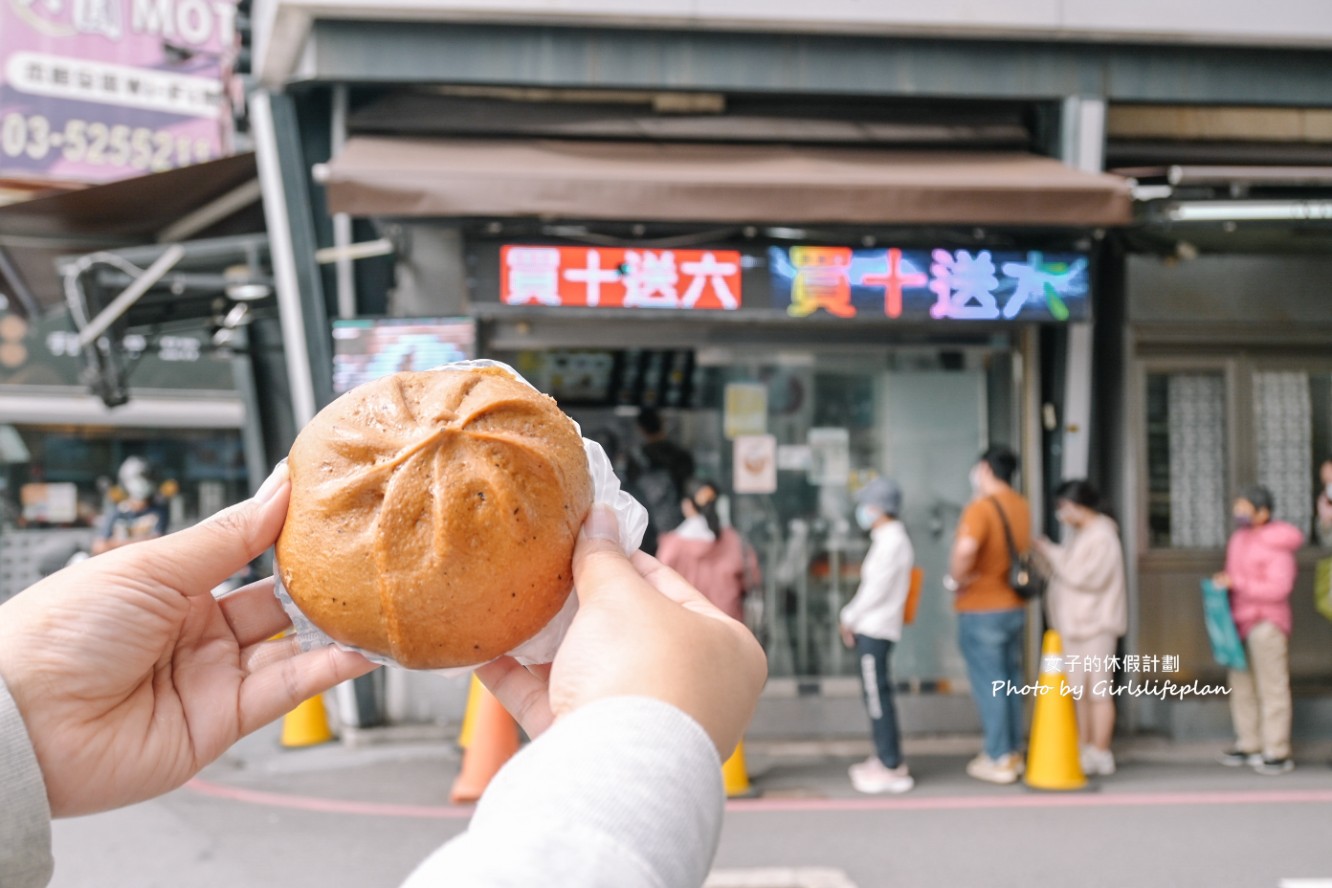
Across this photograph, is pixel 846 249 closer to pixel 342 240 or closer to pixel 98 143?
pixel 342 240

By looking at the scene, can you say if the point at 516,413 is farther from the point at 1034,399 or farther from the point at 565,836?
the point at 1034,399

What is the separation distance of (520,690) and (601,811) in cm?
117

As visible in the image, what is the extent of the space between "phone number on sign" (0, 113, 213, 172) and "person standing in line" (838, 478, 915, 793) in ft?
35.8

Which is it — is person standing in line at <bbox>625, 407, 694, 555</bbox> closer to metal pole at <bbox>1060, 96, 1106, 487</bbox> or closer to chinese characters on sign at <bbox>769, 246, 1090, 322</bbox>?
chinese characters on sign at <bbox>769, 246, 1090, 322</bbox>

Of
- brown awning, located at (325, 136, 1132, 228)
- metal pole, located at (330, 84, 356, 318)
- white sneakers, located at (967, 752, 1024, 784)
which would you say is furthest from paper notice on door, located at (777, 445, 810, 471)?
metal pole, located at (330, 84, 356, 318)

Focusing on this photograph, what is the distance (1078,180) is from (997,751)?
11.9ft

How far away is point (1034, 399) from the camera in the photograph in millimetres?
7785

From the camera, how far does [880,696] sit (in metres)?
6.58

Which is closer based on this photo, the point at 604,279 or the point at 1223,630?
the point at 604,279

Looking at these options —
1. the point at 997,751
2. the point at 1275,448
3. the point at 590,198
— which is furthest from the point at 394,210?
the point at 1275,448

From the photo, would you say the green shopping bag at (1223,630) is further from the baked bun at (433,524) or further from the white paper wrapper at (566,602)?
the baked bun at (433,524)

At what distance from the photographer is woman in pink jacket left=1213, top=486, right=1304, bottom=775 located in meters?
6.91

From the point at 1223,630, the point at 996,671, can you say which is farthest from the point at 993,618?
the point at 1223,630

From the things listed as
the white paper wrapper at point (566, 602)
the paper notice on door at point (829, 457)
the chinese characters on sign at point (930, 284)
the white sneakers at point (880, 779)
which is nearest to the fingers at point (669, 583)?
the white paper wrapper at point (566, 602)
